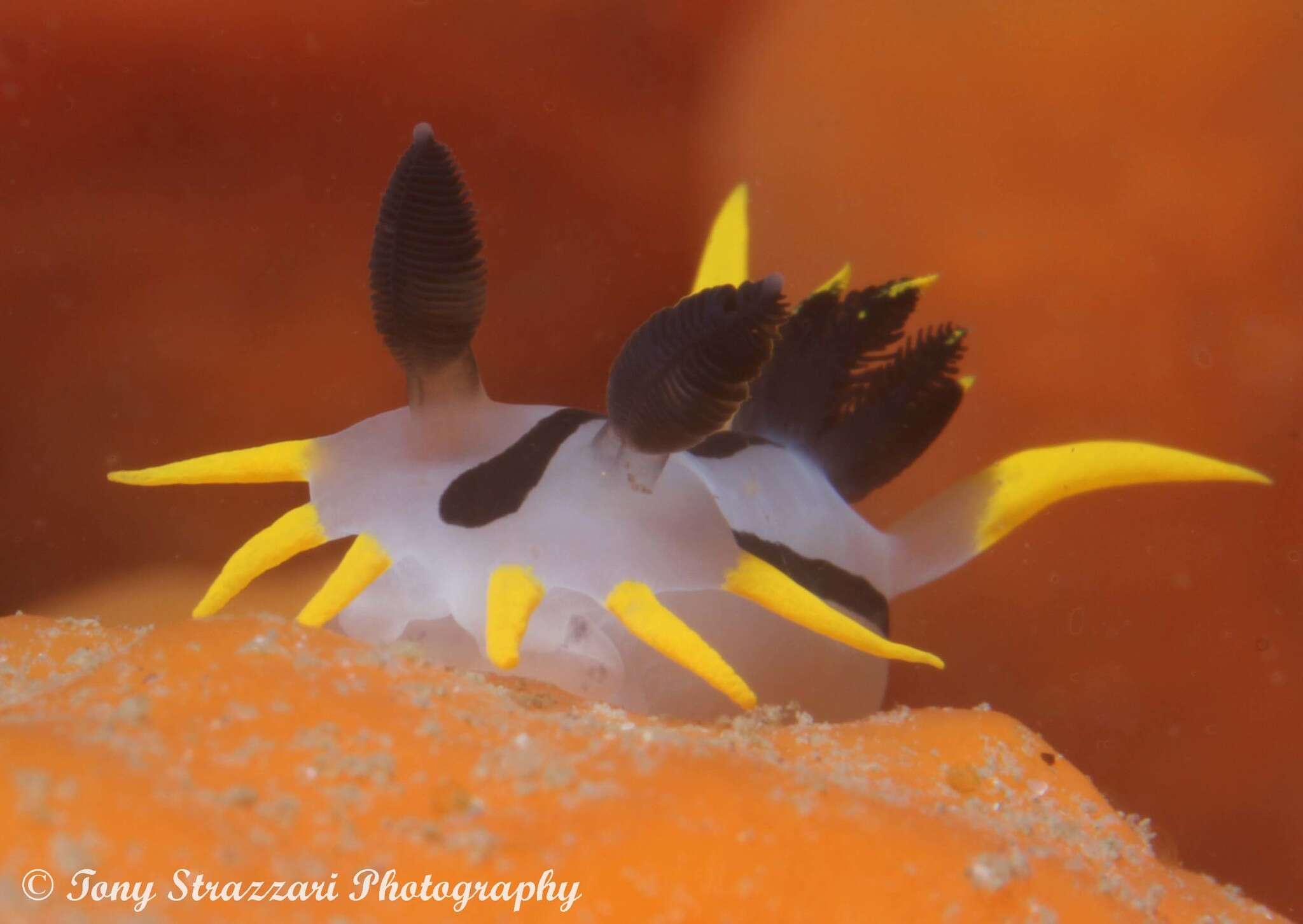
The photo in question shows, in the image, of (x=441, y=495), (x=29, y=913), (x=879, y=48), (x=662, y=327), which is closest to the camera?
(x=29, y=913)

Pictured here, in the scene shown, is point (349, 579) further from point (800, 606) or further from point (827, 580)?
point (827, 580)

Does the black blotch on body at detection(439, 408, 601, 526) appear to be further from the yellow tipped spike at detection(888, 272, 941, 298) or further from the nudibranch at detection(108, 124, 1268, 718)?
the yellow tipped spike at detection(888, 272, 941, 298)

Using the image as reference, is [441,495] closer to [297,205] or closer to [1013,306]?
[297,205]

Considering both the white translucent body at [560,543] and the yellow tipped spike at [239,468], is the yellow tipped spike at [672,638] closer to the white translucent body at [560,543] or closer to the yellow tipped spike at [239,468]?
the white translucent body at [560,543]

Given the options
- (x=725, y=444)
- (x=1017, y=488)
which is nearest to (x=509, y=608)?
(x=725, y=444)

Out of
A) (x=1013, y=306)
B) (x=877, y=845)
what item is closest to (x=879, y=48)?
(x=1013, y=306)

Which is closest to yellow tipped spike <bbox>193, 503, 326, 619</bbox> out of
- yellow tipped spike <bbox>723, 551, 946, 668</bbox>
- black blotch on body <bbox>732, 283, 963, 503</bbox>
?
yellow tipped spike <bbox>723, 551, 946, 668</bbox>

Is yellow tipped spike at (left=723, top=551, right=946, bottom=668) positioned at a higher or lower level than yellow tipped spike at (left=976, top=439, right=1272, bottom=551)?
lower
